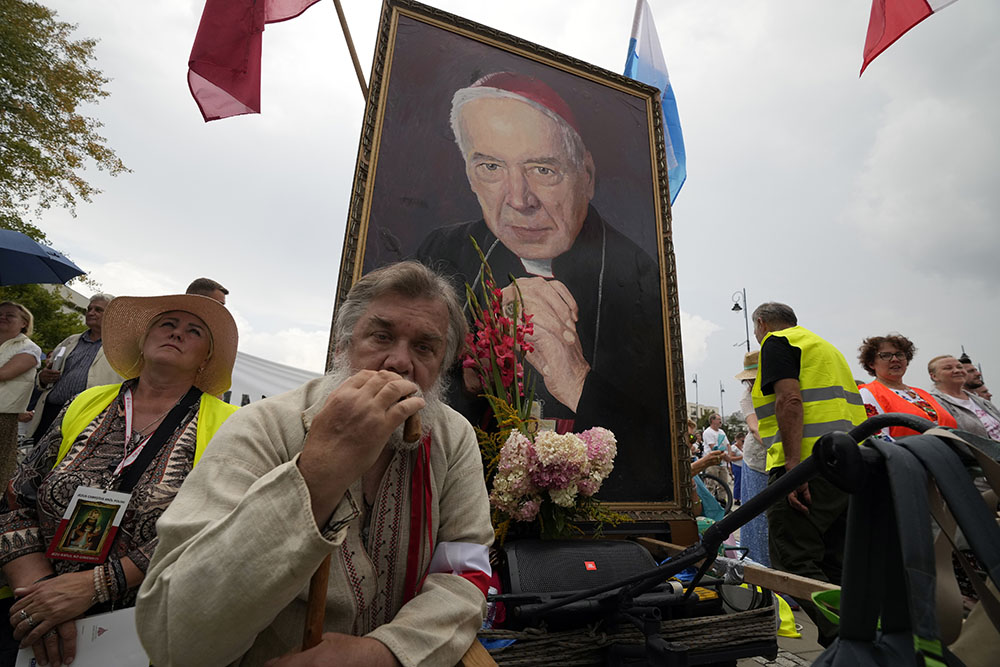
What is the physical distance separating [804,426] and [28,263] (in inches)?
262

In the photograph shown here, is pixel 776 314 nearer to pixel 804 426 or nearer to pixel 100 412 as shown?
pixel 804 426

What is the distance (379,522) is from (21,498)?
1386 millimetres

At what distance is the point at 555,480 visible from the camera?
2.13 metres

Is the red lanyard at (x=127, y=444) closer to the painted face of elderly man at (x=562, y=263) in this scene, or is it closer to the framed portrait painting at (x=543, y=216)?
the framed portrait painting at (x=543, y=216)

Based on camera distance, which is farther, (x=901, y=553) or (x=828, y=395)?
(x=828, y=395)

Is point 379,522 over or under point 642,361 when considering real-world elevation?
under

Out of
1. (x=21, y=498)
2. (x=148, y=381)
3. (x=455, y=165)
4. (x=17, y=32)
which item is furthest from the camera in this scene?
(x=17, y=32)

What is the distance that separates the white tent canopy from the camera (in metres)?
5.10

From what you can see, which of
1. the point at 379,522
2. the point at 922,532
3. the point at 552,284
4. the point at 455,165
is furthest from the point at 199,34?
the point at 922,532

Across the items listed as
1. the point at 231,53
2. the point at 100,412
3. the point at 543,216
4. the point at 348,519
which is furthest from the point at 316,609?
the point at 231,53

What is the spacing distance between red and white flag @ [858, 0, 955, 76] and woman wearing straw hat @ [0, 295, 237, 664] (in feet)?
15.6

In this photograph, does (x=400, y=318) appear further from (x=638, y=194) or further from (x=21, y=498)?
(x=638, y=194)

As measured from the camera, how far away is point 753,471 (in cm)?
439

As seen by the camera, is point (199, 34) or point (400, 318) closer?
point (400, 318)
